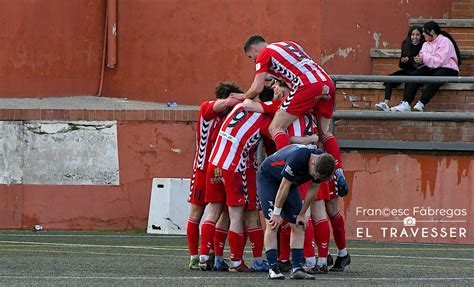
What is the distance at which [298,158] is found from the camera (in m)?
12.1

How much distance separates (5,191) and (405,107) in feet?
17.8

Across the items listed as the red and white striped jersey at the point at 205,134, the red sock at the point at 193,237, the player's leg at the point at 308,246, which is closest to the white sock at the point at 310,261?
the player's leg at the point at 308,246

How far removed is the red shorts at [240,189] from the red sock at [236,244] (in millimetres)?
278

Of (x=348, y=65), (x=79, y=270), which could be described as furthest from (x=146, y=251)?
(x=348, y=65)

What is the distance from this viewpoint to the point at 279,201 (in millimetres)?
12281

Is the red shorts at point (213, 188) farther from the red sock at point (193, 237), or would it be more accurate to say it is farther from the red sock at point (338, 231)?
the red sock at point (338, 231)

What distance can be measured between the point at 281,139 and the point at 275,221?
3.72 feet

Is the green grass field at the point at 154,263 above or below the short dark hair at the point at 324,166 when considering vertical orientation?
below

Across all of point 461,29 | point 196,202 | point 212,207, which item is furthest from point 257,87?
point 461,29

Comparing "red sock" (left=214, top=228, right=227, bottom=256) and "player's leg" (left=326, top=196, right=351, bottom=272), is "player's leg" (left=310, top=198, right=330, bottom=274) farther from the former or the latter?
"red sock" (left=214, top=228, right=227, bottom=256)

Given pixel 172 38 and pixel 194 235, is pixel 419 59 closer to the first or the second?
pixel 172 38

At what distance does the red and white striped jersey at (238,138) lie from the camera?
13477 millimetres

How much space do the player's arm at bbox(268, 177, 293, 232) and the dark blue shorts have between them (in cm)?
11

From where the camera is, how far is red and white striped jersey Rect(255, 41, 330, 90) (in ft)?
44.9
